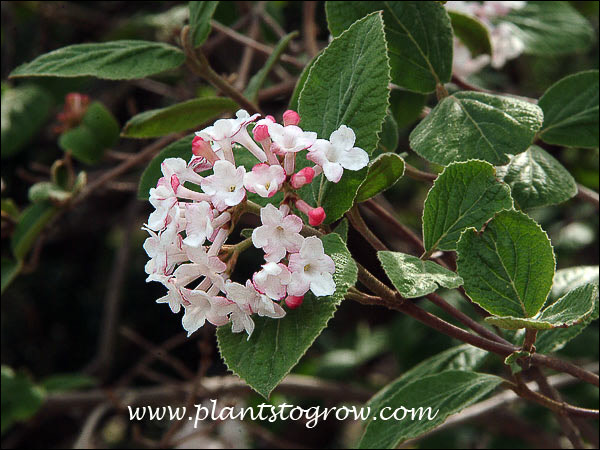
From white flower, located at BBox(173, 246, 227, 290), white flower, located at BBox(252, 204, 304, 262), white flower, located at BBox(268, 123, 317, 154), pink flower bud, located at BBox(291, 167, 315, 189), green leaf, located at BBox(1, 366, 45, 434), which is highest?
white flower, located at BBox(268, 123, 317, 154)

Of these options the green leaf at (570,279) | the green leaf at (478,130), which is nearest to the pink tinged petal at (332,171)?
the green leaf at (478,130)

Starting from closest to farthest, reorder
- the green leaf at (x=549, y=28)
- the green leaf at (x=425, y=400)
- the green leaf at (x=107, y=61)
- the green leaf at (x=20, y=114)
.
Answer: the green leaf at (x=425, y=400) < the green leaf at (x=107, y=61) < the green leaf at (x=549, y=28) < the green leaf at (x=20, y=114)

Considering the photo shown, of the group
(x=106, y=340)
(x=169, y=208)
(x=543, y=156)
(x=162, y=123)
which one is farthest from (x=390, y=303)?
(x=106, y=340)

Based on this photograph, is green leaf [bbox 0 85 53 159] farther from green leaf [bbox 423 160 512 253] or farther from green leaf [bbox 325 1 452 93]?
green leaf [bbox 423 160 512 253]

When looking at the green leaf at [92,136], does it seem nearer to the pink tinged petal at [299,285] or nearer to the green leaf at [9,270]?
the green leaf at [9,270]

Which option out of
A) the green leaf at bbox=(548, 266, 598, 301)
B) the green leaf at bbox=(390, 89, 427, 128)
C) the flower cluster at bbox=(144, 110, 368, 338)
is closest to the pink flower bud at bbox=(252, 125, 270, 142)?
the flower cluster at bbox=(144, 110, 368, 338)

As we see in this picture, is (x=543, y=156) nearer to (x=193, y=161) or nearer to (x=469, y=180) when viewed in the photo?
(x=469, y=180)

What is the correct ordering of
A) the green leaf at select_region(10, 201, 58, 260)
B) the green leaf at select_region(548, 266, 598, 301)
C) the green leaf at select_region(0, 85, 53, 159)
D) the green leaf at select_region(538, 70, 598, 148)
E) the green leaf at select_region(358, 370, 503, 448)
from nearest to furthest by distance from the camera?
the green leaf at select_region(358, 370, 503, 448), the green leaf at select_region(538, 70, 598, 148), the green leaf at select_region(548, 266, 598, 301), the green leaf at select_region(10, 201, 58, 260), the green leaf at select_region(0, 85, 53, 159)
